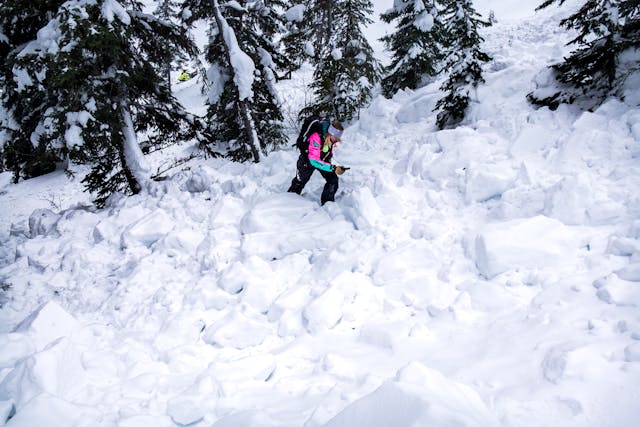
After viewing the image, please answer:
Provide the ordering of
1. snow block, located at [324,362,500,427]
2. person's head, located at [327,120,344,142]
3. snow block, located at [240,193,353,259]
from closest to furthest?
snow block, located at [324,362,500,427] < snow block, located at [240,193,353,259] < person's head, located at [327,120,344,142]

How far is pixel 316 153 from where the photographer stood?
6.11 metres

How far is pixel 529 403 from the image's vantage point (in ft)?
7.15

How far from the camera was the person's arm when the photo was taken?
6094 millimetres

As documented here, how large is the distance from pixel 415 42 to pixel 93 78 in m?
11.4

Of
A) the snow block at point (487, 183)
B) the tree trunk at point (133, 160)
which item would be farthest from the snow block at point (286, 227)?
the tree trunk at point (133, 160)

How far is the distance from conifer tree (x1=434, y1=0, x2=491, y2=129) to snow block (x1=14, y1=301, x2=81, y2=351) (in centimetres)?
822

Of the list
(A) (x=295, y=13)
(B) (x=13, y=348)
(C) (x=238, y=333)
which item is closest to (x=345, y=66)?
(A) (x=295, y=13)

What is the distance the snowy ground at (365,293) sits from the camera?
7.83ft

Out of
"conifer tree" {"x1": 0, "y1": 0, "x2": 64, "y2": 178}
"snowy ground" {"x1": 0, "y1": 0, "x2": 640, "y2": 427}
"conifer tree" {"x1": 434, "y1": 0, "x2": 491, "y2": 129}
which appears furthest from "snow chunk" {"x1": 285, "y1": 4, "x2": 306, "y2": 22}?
"snowy ground" {"x1": 0, "y1": 0, "x2": 640, "y2": 427}

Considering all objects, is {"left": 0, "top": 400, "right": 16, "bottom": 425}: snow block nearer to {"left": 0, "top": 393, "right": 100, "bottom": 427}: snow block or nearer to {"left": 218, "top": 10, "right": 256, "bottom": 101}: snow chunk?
{"left": 0, "top": 393, "right": 100, "bottom": 427}: snow block

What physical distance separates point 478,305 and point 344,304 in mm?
1475

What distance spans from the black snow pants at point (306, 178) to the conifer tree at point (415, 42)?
9356 millimetres

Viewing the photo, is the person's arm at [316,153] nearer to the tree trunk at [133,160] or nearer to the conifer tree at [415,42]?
the tree trunk at [133,160]

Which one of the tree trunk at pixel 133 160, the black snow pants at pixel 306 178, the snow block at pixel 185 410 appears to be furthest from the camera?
the tree trunk at pixel 133 160
